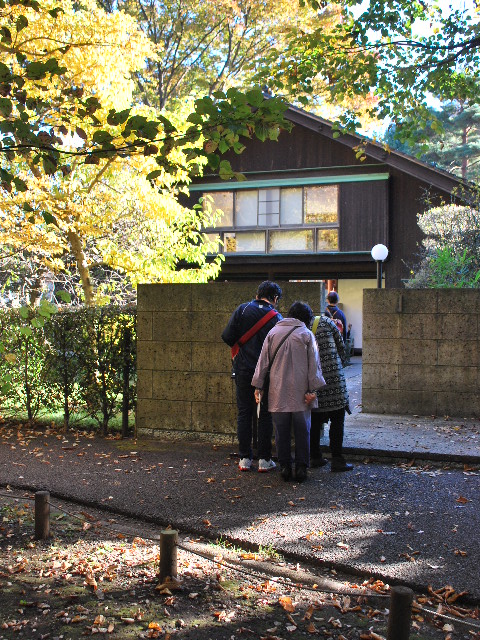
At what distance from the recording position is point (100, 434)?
919 cm

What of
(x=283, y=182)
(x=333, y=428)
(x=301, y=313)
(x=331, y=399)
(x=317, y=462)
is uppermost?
(x=283, y=182)

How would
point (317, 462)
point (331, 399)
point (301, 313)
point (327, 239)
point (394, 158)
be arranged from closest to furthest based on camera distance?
1. point (301, 313)
2. point (331, 399)
3. point (317, 462)
4. point (394, 158)
5. point (327, 239)

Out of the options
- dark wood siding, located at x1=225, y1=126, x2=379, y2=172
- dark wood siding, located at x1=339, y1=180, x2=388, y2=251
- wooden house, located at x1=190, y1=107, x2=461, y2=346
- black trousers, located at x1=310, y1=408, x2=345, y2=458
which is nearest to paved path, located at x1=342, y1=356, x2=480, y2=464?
black trousers, located at x1=310, y1=408, x2=345, y2=458

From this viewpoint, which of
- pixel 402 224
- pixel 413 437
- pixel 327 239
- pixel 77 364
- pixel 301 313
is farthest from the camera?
pixel 327 239

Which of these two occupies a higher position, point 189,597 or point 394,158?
point 394,158

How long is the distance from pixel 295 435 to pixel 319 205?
1801 cm

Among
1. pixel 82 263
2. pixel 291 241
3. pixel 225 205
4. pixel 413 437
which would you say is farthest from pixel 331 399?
pixel 225 205

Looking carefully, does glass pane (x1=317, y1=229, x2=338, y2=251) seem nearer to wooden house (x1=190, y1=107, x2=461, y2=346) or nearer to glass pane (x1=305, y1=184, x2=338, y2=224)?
wooden house (x1=190, y1=107, x2=461, y2=346)

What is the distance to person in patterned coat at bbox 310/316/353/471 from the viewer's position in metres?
6.87

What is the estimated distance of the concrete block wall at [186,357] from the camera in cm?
814

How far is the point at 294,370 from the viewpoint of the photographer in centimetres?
652

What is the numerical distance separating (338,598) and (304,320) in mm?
3169

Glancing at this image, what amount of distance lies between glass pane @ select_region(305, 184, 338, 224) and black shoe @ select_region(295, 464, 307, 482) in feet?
58.3

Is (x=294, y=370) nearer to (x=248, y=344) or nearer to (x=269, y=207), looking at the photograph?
(x=248, y=344)
